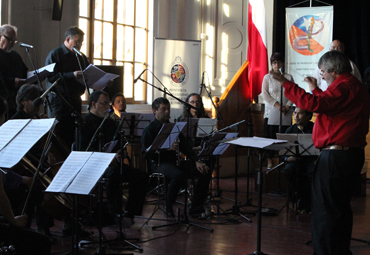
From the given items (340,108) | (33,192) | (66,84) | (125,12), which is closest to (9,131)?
(33,192)

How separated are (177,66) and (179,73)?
12 cm

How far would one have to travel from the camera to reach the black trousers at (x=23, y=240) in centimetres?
234

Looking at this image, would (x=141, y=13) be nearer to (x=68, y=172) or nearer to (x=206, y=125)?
(x=206, y=125)

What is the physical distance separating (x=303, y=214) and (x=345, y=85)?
2342mm

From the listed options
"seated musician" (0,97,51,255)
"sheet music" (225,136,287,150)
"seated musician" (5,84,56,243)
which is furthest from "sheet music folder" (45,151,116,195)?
"sheet music" (225,136,287,150)

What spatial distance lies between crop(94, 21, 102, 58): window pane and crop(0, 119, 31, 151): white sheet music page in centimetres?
480

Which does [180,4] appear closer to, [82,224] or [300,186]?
[300,186]

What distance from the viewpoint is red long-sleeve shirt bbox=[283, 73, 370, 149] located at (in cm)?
303

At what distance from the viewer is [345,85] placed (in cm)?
309

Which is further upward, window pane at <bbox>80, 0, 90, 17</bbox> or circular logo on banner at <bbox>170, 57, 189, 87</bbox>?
window pane at <bbox>80, 0, 90, 17</bbox>

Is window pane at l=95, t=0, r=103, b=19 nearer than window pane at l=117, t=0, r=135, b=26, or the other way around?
window pane at l=95, t=0, r=103, b=19

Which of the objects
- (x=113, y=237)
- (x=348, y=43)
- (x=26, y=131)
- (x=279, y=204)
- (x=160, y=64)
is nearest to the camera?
(x=26, y=131)

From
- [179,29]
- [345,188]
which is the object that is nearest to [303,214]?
[345,188]

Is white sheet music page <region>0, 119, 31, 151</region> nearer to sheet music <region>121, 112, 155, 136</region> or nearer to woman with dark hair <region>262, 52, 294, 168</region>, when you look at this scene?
sheet music <region>121, 112, 155, 136</region>
